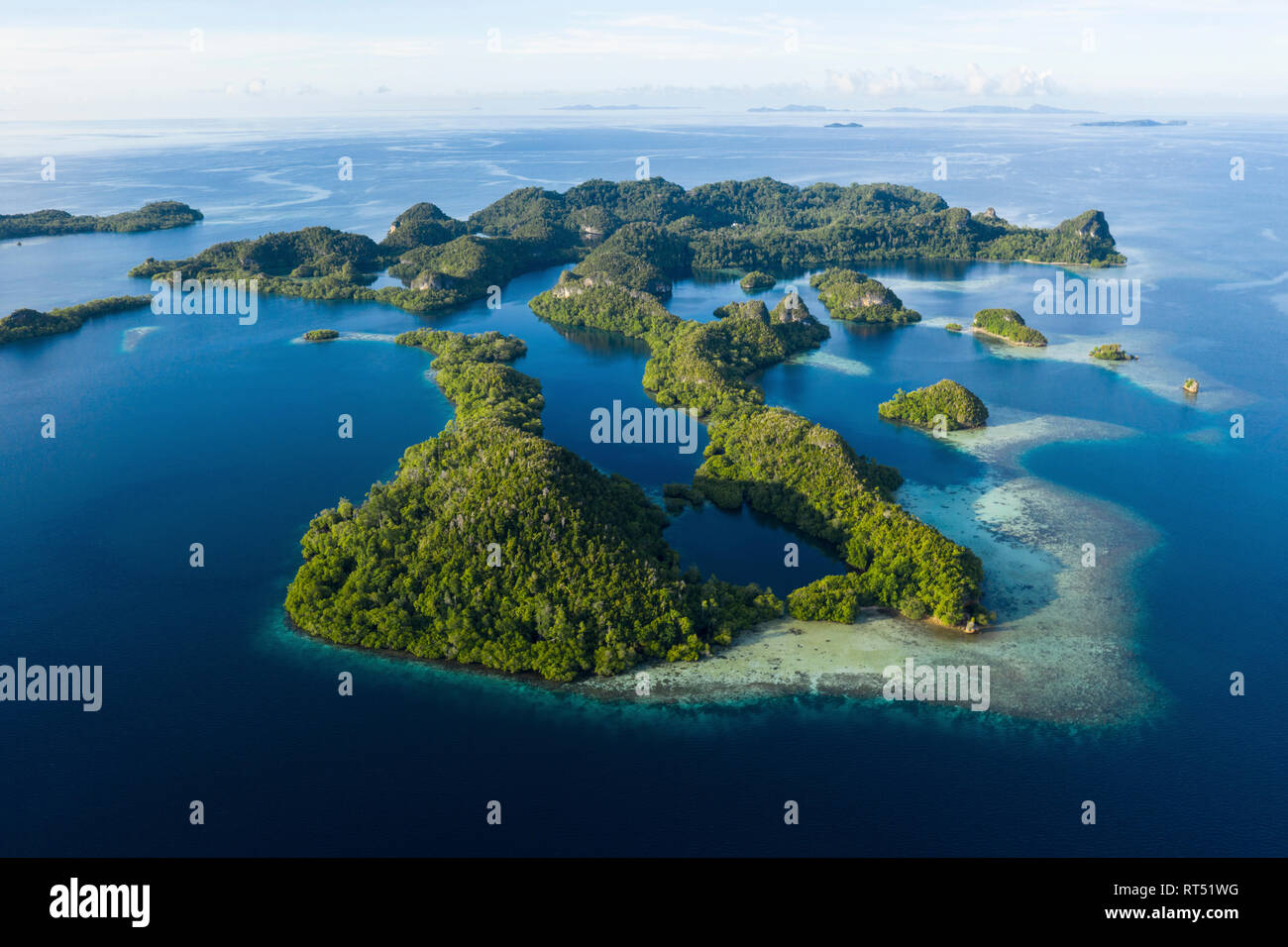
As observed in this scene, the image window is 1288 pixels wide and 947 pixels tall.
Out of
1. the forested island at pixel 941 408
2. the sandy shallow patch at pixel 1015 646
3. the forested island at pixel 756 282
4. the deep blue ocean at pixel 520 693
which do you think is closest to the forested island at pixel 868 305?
the forested island at pixel 756 282

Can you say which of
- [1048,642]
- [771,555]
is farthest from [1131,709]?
[771,555]

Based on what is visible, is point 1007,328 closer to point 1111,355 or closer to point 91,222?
point 1111,355

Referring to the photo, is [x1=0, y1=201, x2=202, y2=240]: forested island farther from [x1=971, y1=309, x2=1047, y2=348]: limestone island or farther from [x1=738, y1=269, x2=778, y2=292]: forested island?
[x1=971, y1=309, x2=1047, y2=348]: limestone island

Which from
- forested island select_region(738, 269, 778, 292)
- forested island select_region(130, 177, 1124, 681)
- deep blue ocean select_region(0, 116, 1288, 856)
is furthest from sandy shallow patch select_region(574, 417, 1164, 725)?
forested island select_region(738, 269, 778, 292)

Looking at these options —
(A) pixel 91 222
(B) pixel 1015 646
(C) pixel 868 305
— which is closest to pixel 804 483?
(B) pixel 1015 646

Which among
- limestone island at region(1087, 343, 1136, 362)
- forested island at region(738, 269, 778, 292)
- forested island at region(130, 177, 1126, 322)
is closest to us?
limestone island at region(1087, 343, 1136, 362)

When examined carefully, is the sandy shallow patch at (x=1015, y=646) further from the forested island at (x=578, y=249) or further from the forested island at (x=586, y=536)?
the forested island at (x=578, y=249)
